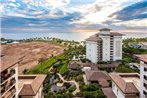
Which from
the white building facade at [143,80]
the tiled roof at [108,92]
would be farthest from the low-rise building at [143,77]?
the tiled roof at [108,92]

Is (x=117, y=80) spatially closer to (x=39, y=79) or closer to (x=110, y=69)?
(x=39, y=79)

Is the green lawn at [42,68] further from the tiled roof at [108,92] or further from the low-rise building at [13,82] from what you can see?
the low-rise building at [13,82]

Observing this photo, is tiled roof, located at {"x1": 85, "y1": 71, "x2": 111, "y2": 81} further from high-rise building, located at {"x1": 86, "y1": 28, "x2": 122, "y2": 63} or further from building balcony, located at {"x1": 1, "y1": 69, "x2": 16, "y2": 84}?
building balcony, located at {"x1": 1, "y1": 69, "x2": 16, "y2": 84}

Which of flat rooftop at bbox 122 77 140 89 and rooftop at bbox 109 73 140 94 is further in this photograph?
flat rooftop at bbox 122 77 140 89

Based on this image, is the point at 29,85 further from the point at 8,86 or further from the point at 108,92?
the point at 108,92

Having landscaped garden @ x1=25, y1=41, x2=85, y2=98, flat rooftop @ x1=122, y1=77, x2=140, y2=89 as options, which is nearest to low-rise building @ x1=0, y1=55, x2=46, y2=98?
landscaped garden @ x1=25, y1=41, x2=85, y2=98
